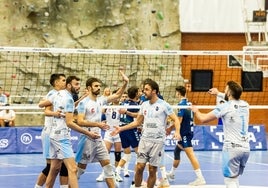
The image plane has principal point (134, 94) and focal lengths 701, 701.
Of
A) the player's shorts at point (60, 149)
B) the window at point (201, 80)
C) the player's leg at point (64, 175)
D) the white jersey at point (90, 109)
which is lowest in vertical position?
the player's leg at point (64, 175)

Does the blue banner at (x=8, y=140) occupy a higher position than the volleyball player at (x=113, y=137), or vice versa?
the volleyball player at (x=113, y=137)

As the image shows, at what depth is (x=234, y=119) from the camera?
11.0 meters

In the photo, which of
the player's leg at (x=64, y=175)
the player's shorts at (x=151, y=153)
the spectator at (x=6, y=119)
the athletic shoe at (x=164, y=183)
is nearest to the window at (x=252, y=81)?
the athletic shoe at (x=164, y=183)

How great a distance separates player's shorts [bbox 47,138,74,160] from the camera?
466 inches

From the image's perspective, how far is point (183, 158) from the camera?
21.4 meters

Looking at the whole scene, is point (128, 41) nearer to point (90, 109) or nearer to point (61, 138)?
point (90, 109)

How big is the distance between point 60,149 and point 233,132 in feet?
9.65

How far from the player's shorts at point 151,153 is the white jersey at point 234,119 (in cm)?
213

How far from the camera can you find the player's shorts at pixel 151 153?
42.2ft

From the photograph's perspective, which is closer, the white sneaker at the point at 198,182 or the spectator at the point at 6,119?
the white sneaker at the point at 198,182

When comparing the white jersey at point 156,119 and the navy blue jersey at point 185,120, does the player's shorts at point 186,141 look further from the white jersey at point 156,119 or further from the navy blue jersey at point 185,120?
the white jersey at point 156,119

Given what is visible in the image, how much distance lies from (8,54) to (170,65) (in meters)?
7.09

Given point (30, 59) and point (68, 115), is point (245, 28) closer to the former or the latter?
point (30, 59)

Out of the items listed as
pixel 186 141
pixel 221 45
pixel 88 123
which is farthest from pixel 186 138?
pixel 221 45
